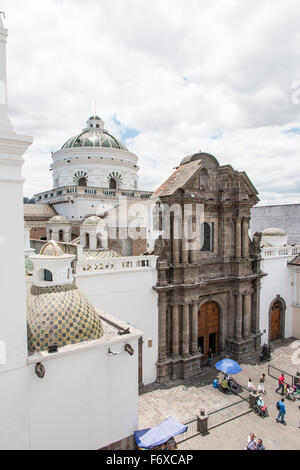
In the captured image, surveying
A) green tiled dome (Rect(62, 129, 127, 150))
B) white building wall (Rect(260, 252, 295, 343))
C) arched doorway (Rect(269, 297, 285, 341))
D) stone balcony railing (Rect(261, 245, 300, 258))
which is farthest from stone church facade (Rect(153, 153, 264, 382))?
green tiled dome (Rect(62, 129, 127, 150))

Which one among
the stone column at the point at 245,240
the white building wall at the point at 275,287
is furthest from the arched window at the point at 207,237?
the white building wall at the point at 275,287

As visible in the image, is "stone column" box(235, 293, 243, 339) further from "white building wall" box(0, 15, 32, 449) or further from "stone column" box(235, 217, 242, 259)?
"white building wall" box(0, 15, 32, 449)

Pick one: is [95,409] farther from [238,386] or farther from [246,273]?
[246,273]

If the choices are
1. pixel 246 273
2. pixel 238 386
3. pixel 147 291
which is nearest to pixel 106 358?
pixel 147 291

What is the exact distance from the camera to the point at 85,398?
9000 mm

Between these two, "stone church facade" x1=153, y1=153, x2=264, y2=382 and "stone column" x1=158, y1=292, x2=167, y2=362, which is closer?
"stone column" x1=158, y1=292, x2=167, y2=362

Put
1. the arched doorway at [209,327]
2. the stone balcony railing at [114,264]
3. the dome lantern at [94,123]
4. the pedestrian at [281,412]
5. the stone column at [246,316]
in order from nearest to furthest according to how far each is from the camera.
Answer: the pedestrian at [281,412] → the stone balcony railing at [114,264] → the arched doorway at [209,327] → the stone column at [246,316] → the dome lantern at [94,123]

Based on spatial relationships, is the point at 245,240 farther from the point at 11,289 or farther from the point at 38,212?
the point at 38,212

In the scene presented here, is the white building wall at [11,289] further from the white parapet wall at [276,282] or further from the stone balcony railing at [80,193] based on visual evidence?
the stone balcony railing at [80,193]

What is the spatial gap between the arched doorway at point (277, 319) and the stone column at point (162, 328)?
984 cm

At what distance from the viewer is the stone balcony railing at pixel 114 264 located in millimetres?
14461

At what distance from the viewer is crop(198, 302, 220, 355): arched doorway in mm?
19219

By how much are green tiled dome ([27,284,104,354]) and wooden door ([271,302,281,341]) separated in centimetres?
1689

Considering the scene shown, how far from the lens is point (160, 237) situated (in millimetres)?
17562
